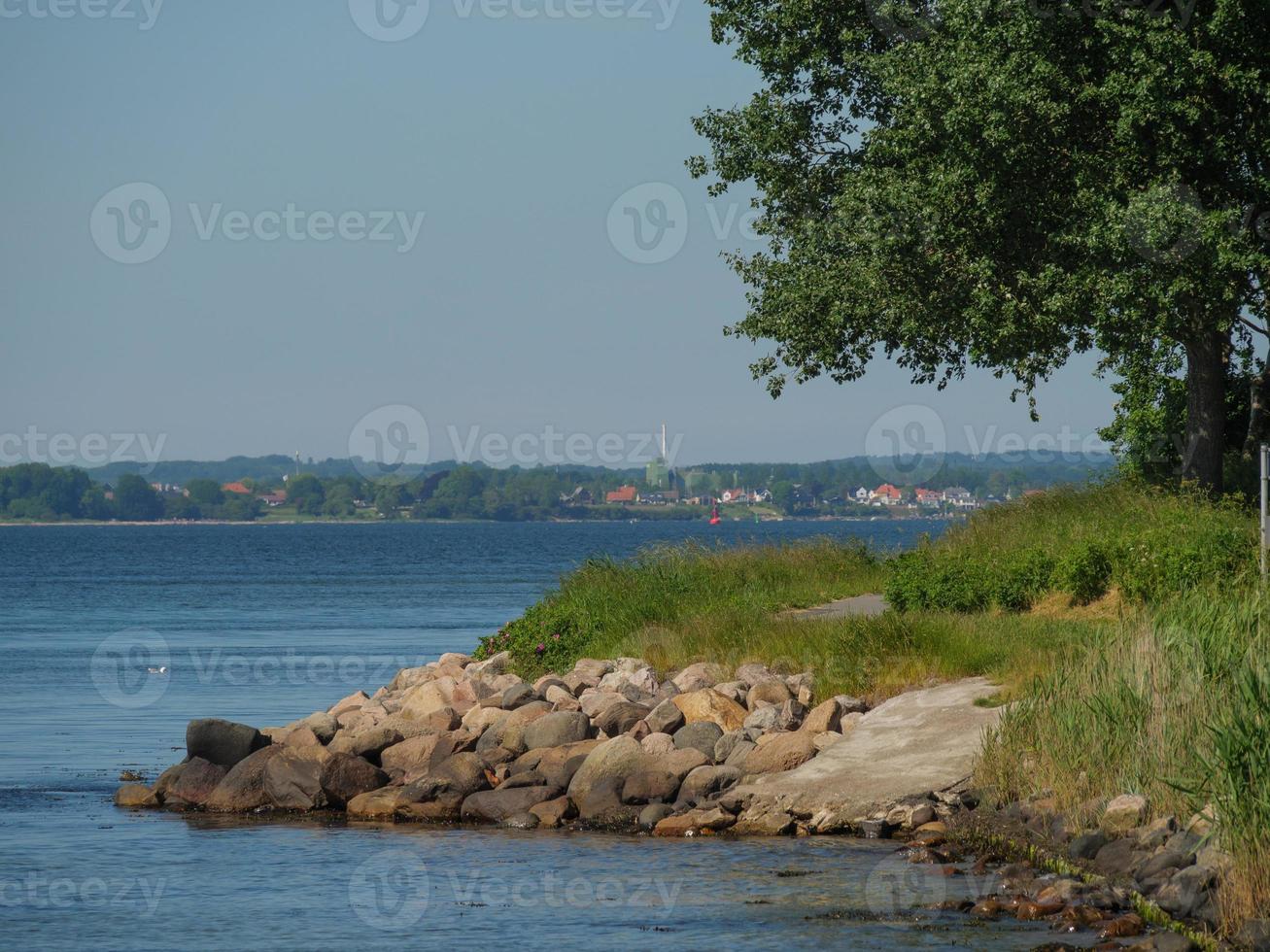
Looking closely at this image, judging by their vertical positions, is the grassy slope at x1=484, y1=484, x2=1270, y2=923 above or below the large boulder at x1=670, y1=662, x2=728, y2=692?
above

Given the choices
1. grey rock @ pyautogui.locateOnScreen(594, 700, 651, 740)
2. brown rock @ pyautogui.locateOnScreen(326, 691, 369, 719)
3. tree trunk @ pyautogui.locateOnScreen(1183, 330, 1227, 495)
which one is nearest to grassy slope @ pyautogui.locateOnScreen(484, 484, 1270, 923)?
tree trunk @ pyautogui.locateOnScreen(1183, 330, 1227, 495)

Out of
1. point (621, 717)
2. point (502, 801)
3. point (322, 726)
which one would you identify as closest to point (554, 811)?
point (502, 801)

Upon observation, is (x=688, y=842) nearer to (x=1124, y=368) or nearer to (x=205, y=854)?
(x=205, y=854)

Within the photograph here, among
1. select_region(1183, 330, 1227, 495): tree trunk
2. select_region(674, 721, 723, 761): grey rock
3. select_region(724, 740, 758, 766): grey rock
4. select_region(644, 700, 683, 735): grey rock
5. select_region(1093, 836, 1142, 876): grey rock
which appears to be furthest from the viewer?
select_region(1183, 330, 1227, 495): tree trunk

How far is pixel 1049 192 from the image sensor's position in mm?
25688

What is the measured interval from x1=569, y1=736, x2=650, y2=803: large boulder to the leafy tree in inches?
399

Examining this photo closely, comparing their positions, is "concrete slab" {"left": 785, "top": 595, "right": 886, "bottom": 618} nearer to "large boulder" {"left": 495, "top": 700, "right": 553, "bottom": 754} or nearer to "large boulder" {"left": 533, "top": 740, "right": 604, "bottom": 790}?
"large boulder" {"left": 495, "top": 700, "right": 553, "bottom": 754}

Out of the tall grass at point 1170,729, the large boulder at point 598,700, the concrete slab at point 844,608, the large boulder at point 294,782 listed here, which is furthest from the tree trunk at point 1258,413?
the large boulder at point 294,782

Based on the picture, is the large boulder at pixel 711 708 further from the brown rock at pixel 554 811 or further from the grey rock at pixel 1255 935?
the grey rock at pixel 1255 935

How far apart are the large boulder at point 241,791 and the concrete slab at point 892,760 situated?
21.2 ft

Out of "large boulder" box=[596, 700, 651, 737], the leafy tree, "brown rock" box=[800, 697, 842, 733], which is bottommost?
"large boulder" box=[596, 700, 651, 737]

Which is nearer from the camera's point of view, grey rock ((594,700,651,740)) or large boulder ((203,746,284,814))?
grey rock ((594,700,651,740))

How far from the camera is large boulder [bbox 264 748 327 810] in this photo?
65.3 ft

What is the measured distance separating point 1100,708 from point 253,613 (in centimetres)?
5026
